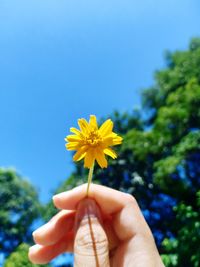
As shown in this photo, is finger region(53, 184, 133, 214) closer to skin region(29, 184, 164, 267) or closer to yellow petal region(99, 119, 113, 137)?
skin region(29, 184, 164, 267)

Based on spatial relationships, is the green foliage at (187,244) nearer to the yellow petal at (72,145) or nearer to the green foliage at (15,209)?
the yellow petal at (72,145)

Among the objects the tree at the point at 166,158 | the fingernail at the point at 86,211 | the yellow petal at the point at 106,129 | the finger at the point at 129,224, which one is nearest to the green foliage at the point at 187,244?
the tree at the point at 166,158

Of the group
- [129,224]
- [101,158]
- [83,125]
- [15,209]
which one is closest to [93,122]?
[83,125]

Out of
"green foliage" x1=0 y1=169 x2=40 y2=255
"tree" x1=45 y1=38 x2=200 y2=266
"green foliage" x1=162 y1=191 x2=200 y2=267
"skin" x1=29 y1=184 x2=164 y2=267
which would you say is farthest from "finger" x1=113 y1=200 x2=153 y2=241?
"green foliage" x1=0 y1=169 x2=40 y2=255

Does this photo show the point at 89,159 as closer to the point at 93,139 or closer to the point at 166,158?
the point at 93,139

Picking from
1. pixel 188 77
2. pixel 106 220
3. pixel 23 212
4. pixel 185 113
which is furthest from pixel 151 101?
pixel 106 220
